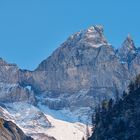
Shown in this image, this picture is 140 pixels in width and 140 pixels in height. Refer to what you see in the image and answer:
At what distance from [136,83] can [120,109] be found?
13991 millimetres

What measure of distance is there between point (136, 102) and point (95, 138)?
42.2ft

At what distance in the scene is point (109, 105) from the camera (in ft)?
644

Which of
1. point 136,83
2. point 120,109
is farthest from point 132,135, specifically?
point 136,83

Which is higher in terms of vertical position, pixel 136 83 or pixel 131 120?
pixel 136 83

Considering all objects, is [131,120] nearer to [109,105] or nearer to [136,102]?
[136,102]

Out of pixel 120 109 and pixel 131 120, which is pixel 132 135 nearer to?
pixel 131 120

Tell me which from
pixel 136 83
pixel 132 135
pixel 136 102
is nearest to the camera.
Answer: pixel 132 135

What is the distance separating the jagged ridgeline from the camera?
16575 centimetres

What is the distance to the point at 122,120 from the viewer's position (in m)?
172

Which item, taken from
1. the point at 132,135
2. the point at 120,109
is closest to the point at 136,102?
the point at 120,109

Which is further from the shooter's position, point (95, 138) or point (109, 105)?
point (109, 105)

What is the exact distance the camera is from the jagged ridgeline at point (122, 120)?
544ft

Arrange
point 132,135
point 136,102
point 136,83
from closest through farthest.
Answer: point 132,135 → point 136,102 → point 136,83

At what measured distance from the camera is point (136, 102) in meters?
177
